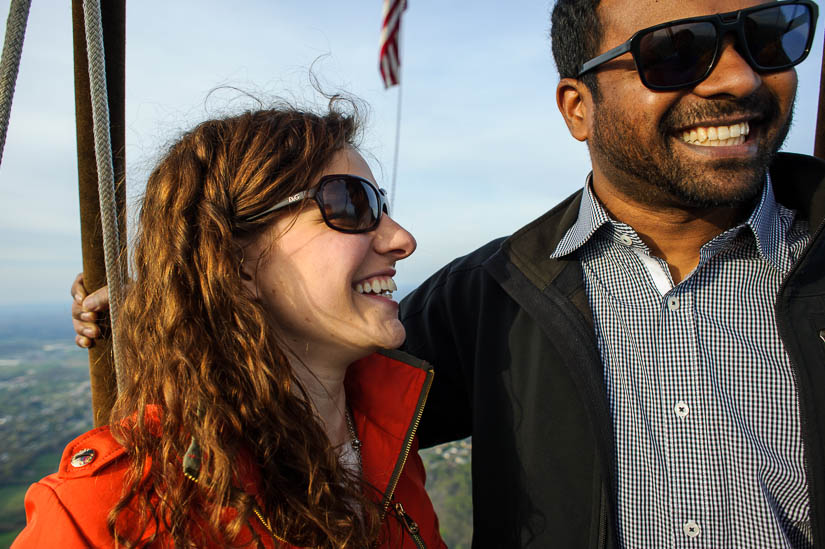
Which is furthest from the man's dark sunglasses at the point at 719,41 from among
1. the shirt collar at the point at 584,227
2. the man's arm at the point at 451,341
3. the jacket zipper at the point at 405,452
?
the jacket zipper at the point at 405,452

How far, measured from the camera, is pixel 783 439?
172 cm

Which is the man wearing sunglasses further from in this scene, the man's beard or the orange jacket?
the orange jacket

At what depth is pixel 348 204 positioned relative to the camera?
5.70 ft

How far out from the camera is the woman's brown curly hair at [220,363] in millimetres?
1401

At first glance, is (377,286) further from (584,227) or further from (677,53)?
(677,53)

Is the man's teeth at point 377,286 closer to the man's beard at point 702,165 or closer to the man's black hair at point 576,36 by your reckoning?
the man's beard at point 702,165

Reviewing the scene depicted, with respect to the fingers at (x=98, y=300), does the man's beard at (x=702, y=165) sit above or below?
above

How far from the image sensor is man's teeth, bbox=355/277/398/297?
182cm

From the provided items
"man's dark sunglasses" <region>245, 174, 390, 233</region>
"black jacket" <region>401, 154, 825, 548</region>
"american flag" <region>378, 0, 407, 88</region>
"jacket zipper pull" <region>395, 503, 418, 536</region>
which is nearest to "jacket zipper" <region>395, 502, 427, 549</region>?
"jacket zipper pull" <region>395, 503, 418, 536</region>

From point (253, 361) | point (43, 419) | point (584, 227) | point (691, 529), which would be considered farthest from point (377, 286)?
point (43, 419)

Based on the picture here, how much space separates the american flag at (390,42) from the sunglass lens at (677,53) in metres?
7.93

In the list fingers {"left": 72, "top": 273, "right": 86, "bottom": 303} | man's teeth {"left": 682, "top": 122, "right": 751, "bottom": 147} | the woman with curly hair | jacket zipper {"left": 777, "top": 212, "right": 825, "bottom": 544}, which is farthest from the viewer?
fingers {"left": 72, "top": 273, "right": 86, "bottom": 303}

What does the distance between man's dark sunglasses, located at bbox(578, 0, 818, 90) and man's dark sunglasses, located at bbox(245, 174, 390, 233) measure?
124 centimetres

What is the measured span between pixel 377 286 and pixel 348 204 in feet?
1.07
